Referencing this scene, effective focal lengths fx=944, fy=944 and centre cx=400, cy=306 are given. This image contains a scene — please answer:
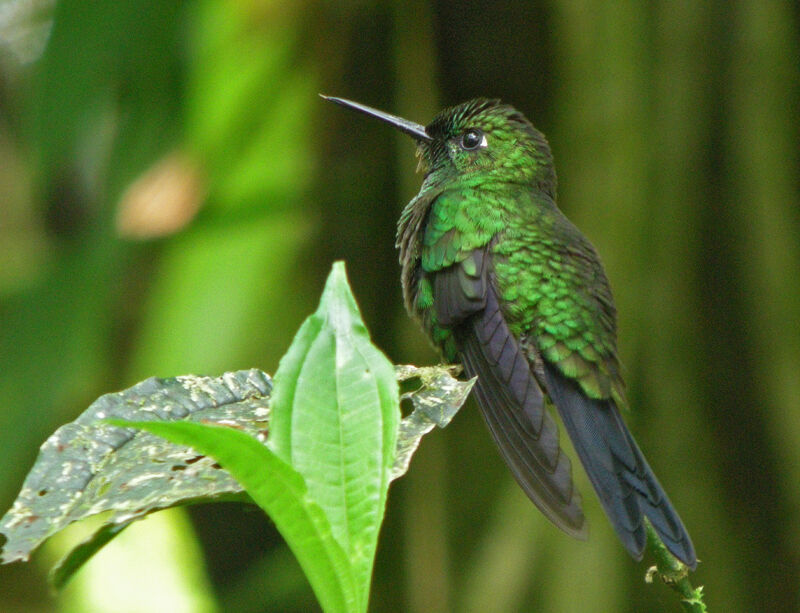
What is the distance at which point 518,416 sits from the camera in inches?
64.7

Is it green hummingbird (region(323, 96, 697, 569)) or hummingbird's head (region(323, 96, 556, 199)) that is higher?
hummingbird's head (region(323, 96, 556, 199))

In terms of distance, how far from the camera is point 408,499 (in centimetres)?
276

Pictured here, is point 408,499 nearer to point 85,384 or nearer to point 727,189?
point 85,384

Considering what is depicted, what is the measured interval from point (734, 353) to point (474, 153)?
1085 millimetres

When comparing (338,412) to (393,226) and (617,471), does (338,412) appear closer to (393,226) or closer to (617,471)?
(617,471)

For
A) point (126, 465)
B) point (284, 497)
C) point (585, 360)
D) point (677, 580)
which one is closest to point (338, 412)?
point (284, 497)

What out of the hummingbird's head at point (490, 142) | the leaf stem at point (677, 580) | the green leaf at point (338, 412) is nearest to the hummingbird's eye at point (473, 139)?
the hummingbird's head at point (490, 142)

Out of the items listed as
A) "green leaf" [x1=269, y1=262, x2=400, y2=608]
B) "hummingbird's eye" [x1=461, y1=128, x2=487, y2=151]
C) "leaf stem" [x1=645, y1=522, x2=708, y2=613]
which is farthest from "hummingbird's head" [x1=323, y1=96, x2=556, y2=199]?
"green leaf" [x1=269, y1=262, x2=400, y2=608]

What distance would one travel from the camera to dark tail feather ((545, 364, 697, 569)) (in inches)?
56.6

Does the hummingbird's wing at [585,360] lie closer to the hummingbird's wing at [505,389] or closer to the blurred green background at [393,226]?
the hummingbird's wing at [505,389]

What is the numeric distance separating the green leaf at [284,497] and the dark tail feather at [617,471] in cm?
79

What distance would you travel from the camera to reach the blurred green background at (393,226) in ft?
7.23

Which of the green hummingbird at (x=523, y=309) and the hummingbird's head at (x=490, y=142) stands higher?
the hummingbird's head at (x=490, y=142)

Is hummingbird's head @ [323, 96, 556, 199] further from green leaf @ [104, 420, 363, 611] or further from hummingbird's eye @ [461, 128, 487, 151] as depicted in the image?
green leaf @ [104, 420, 363, 611]
